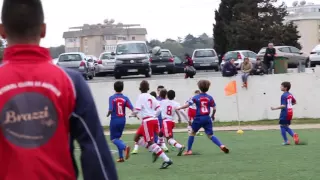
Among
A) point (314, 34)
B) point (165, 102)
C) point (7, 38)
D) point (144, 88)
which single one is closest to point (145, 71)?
point (165, 102)

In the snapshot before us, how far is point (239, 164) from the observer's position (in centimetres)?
1279

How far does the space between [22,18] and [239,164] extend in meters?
9.99

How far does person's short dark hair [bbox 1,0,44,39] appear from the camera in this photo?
128 inches

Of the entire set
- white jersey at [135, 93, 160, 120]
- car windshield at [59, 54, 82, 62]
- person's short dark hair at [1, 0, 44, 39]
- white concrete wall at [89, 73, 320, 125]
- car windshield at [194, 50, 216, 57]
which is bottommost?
white concrete wall at [89, 73, 320, 125]

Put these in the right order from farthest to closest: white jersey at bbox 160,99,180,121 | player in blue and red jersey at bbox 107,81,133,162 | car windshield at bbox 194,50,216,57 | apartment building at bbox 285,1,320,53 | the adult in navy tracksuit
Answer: apartment building at bbox 285,1,320,53 < car windshield at bbox 194,50,216,57 < white jersey at bbox 160,99,180,121 < player in blue and red jersey at bbox 107,81,133,162 < the adult in navy tracksuit

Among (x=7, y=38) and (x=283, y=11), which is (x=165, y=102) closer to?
(x=7, y=38)

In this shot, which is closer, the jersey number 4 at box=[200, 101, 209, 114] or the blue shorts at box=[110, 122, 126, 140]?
the blue shorts at box=[110, 122, 126, 140]

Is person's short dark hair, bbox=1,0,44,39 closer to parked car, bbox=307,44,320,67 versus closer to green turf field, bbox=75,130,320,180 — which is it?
green turf field, bbox=75,130,320,180

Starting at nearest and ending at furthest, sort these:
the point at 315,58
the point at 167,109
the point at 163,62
→ the point at 167,109, the point at 315,58, the point at 163,62

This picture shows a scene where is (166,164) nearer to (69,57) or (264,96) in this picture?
(264,96)

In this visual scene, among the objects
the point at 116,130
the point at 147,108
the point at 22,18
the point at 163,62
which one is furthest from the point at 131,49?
the point at 22,18

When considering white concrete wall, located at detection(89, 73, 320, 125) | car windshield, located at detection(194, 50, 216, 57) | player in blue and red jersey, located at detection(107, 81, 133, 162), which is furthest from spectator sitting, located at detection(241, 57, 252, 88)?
car windshield, located at detection(194, 50, 216, 57)

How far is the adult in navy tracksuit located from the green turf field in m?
7.74

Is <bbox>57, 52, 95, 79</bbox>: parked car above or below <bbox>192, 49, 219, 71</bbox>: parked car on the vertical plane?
above
